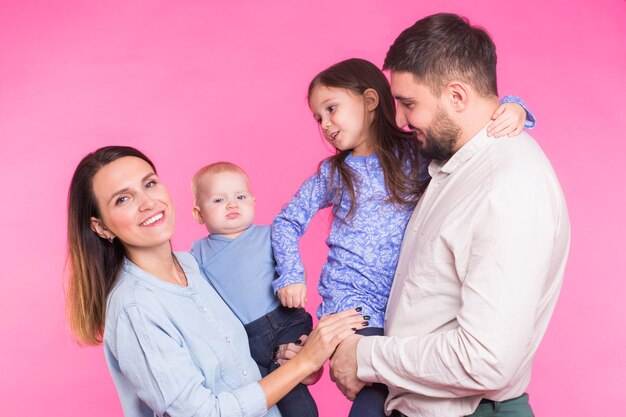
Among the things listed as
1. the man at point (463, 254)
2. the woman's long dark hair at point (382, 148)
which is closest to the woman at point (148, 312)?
the man at point (463, 254)

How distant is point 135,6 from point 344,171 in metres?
2.30

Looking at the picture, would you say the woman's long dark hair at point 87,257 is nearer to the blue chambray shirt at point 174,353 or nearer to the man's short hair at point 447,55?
the blue chambray shirt at point 174,353

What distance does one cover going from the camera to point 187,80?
443 centimetres

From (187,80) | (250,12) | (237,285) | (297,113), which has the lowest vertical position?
(237,285)

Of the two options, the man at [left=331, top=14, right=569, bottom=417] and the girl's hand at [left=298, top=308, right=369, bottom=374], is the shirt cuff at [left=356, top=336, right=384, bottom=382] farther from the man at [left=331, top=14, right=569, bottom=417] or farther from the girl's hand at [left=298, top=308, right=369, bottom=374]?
the girl's hand at [left=298, top=308, right=369, bottom=374]

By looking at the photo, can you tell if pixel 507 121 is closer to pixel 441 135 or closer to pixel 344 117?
pixel 441 135

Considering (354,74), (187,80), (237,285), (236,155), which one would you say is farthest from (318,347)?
(187,80)

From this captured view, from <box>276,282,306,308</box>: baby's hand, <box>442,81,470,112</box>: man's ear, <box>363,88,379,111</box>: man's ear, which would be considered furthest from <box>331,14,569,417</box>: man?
<box>363,88,379,111</box>: man's ear

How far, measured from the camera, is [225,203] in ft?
9.20

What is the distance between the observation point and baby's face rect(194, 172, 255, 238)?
2.79m

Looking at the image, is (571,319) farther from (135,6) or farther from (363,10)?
(135,6)

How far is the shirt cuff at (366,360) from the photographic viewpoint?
221cm

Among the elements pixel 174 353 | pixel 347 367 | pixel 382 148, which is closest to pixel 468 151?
pixel 382 148

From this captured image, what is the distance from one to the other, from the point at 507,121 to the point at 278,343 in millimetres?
1138
